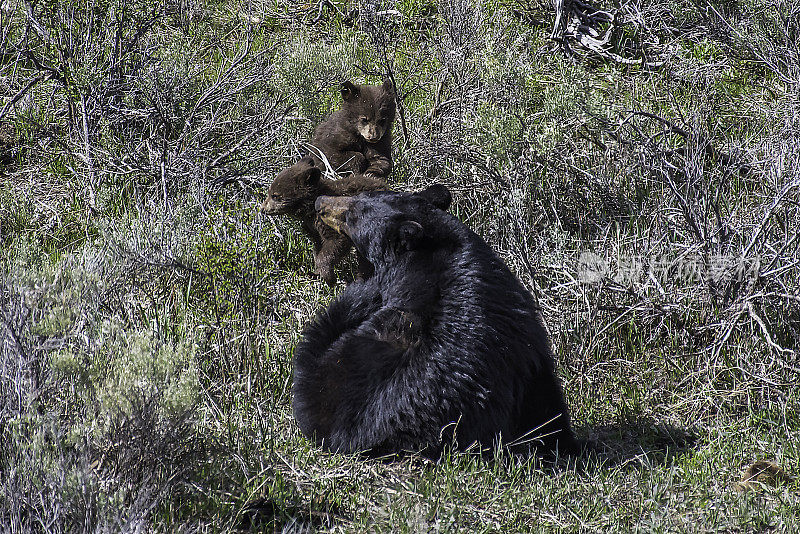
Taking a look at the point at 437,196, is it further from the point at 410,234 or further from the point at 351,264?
the point at 351,264

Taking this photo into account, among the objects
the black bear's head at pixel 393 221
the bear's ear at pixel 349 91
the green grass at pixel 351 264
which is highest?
the black bear's head at pixel 393 221

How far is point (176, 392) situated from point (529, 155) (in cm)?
404

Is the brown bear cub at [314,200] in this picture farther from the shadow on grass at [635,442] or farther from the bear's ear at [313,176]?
the shadow on grass at [635,442]

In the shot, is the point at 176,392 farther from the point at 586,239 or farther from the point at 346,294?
the point at 586,239

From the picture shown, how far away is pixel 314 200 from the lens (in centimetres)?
568

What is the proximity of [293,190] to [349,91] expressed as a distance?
144 cm

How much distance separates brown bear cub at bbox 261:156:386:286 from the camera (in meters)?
5.54

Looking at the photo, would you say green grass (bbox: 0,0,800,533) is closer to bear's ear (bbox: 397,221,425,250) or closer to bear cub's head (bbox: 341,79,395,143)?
bear cub's head (bbox: 341,79,395,143)

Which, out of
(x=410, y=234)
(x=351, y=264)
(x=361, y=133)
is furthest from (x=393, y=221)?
(x=361, y=133)

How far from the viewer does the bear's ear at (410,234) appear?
399 cm

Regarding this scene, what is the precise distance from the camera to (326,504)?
3404 mm

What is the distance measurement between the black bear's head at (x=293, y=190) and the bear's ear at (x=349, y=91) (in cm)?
121

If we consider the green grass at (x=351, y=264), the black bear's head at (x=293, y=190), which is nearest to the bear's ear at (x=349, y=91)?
the green grass at (x=351, y=264)

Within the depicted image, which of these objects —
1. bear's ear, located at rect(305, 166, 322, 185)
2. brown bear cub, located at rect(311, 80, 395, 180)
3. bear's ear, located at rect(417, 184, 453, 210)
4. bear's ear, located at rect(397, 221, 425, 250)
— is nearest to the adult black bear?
bear's ear, located at rect(397, 221, 425, 250)
